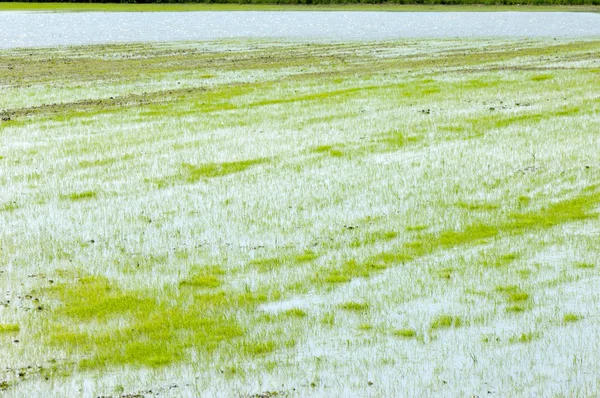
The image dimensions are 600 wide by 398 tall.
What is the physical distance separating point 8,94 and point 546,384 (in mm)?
27547

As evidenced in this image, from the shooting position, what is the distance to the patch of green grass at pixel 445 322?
37.6 feet

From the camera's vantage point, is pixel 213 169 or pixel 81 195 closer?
pixel 81 195

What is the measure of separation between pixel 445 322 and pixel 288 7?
342ft

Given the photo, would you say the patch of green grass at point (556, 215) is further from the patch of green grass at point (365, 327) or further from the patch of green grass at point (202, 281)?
the patch of green grass at point (202, 281)

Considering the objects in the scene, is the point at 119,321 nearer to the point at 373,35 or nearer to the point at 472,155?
the point at 472,155

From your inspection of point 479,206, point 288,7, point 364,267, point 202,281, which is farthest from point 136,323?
point 288,7

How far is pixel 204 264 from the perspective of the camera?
46.2ft

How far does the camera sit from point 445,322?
11.6 m

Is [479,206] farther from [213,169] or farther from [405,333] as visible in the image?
[213,169]

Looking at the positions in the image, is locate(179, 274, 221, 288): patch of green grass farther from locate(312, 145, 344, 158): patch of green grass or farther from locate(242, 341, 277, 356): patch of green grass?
locate(312, 145, 344, 158): patch of green grass

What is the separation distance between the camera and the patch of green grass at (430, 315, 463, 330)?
1146 centimetres

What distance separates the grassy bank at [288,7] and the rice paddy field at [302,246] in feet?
257

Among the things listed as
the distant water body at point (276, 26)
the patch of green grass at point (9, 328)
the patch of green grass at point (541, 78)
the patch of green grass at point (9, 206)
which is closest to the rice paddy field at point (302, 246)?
the patch of green grass at point (9, 328)

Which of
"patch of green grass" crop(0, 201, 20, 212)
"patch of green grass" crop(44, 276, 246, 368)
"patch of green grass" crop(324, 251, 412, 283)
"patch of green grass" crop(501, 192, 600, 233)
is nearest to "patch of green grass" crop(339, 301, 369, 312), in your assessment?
"patch of green grass" crop(324, 251, 412, 283)
